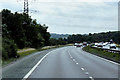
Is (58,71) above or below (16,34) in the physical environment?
below

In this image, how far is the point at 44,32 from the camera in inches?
4705

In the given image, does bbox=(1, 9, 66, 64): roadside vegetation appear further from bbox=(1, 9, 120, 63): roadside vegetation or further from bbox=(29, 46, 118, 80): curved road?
bbox=(29, 46, 118, 80): curved road

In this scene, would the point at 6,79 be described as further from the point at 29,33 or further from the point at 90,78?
the point at 29,33

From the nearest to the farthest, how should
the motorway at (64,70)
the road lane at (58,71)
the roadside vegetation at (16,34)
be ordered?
the motorway at (64,70) → the road lane at (58,71) → the roadside vegetation at (16,34)

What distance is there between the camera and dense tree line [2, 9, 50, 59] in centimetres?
3754

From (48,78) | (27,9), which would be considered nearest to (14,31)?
(27,9)

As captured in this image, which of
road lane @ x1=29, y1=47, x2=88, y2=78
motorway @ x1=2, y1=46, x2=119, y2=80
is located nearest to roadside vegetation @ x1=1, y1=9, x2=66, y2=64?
motorway @ x1=2, y1=46, x2=119, y2=80

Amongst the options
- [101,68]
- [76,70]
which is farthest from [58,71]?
[101,68]

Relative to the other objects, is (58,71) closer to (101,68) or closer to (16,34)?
(101,68)

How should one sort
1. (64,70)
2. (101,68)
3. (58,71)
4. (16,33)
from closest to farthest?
(58,71) → (64,70) → (101,68) → (16,33)

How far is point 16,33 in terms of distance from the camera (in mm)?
63812

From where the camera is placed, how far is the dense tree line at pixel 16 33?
37541 millimetres

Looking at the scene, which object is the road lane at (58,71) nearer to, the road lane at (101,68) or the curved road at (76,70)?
the curved road at (76,70)

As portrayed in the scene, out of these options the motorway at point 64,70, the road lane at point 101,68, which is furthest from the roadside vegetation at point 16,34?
the road lane at point 101,68
